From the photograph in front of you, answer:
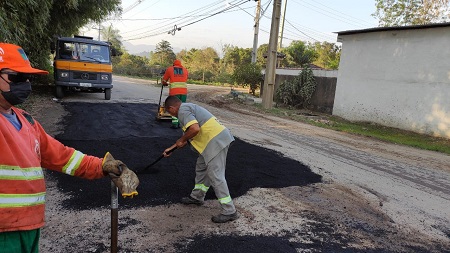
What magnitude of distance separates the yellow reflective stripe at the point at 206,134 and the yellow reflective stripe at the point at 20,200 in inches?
80.0

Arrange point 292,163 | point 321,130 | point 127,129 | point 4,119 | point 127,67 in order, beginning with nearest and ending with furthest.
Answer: point 4,119, point 292,163, point 127,129, point 321,130, point 127,67

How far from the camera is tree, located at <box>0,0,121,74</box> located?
6.53 meters

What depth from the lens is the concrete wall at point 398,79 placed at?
10664 mm

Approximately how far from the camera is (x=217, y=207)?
A: 3879 millimetres

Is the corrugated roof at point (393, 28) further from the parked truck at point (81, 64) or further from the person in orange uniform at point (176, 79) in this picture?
the parked truck at point (81, 64)

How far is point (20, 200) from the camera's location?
1555 millimetres

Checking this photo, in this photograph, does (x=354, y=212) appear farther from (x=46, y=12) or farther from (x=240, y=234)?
(x=46, y=12)

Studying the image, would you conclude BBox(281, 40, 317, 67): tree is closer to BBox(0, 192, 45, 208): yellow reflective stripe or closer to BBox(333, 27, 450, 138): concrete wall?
BBox(333, 27, 450, 138): concrete wall

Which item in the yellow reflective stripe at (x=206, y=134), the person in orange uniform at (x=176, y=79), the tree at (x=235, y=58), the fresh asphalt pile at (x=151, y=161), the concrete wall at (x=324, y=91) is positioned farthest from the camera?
the tree at (x=235, y=58)

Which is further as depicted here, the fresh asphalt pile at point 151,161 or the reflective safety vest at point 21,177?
the fresh asphalt pile at point 151,161

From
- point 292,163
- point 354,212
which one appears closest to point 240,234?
point 354,212

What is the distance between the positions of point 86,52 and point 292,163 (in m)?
9.34

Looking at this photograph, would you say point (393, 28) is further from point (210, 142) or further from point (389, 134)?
point (210, 142)

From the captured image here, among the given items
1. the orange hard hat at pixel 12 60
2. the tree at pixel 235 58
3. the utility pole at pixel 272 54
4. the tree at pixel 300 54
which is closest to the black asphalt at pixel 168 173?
the orange hard hat at pixel 12 60
